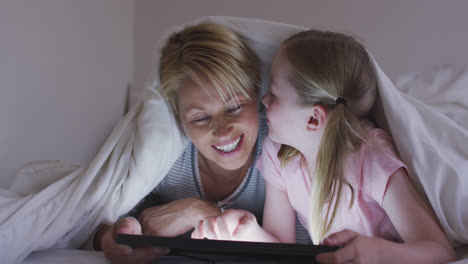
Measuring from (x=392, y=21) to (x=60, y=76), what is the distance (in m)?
1.25

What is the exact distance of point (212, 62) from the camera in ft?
3.22

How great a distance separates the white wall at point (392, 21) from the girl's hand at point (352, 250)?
3.42 feet

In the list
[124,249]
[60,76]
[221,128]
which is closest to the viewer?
[124,249]

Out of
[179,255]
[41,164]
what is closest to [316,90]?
[179,255]

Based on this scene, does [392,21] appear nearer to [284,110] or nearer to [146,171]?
[284,110]

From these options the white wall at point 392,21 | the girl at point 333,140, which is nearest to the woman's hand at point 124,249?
the girl at point 333,140

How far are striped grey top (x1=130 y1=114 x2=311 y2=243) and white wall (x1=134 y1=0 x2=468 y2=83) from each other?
0.75 metres

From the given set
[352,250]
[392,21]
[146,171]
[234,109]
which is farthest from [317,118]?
[392,21]

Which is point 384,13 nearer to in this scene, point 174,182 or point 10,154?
point 174,182

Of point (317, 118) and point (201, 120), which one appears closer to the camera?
point (317, 118)

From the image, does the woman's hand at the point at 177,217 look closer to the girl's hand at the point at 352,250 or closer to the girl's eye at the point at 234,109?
the girl's eye at the point at 234,109

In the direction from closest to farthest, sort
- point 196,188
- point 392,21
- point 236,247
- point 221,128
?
point 236,247
point 221,128
point 196,188
point 392,21

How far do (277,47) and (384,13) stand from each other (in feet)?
2.61

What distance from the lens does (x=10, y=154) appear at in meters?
1.18
